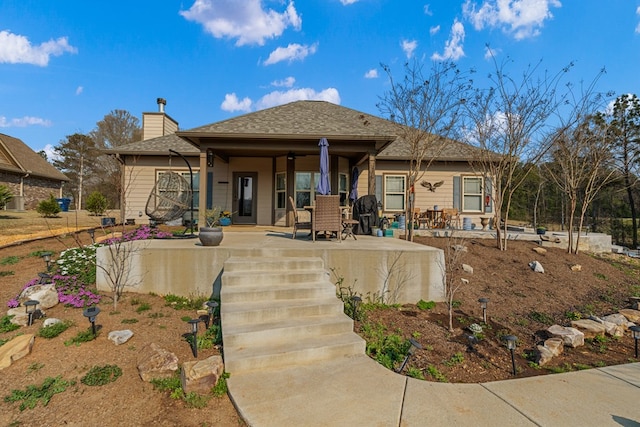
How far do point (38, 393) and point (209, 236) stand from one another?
2.80 meters

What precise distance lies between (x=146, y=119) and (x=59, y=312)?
38.5ft

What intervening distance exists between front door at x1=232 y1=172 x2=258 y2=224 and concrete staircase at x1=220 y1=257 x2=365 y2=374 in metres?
7.01

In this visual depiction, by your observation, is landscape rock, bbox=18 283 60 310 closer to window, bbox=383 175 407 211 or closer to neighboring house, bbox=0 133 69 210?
window, bbox=383 175 407 211

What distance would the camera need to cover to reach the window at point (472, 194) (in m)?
11.9

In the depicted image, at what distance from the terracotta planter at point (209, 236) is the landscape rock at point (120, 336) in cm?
183

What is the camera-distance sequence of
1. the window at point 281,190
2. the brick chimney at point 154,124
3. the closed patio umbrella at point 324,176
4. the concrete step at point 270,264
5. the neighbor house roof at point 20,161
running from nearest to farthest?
the concrete step at point 270,264 < the closed patio umbrella at point 324,176 < the window at point 281,190 < the brick chimney at point 154,124 < the neighbor house roof at point 20,161

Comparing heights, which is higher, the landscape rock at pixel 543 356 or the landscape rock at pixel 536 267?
the landscape rock at pixel 536 267

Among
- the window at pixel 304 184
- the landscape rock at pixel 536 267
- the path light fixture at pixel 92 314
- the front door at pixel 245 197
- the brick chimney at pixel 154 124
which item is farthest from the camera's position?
the brick chimney at pixel 154 124

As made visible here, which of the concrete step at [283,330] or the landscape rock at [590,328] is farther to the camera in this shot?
the landscape rock at [590,328]

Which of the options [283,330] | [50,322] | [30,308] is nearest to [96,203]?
[30,308]

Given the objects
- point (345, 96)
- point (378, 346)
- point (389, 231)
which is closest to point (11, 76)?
point (345, 96)

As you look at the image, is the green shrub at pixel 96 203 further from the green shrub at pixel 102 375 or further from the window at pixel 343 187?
the green shrub at pixel 102 375

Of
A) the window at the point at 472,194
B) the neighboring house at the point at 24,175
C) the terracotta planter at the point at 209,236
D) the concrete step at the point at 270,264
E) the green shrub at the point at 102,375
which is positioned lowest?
the green shrub at the point at 102,375

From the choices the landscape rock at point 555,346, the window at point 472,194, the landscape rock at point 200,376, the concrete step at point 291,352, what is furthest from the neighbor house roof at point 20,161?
the landscape rock at point 555,346
